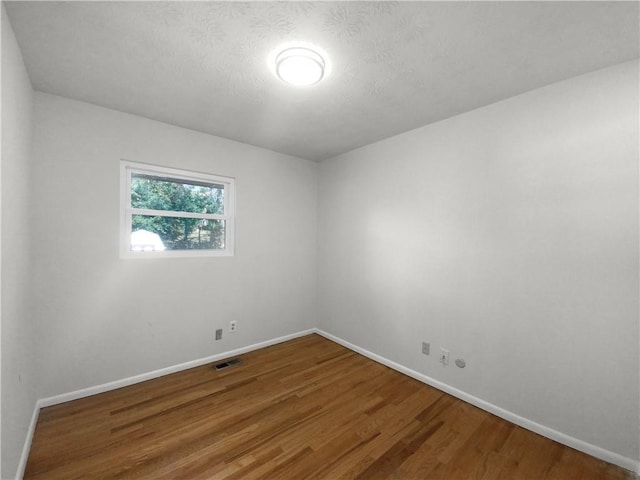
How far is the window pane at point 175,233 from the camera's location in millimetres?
2641

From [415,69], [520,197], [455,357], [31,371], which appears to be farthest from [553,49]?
[31,371]

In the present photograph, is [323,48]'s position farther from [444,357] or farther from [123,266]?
[444,357]

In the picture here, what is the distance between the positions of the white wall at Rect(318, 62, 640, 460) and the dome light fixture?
144 centimetres

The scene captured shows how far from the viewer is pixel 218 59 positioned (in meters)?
1.73

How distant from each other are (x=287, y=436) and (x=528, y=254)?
224 centimetres

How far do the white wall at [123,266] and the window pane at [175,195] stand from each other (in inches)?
7.6

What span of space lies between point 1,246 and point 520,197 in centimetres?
322

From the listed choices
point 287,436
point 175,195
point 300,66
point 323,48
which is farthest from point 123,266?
point 323,48

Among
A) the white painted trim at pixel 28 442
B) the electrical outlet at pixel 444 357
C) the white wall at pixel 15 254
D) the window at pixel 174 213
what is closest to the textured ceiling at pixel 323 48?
the white wall at pixel 15 254

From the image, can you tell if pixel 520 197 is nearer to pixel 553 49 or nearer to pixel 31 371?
pixel 553 49

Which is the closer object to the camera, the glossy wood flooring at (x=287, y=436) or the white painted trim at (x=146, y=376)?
the glossy wood flooring at (x=287, y=436)

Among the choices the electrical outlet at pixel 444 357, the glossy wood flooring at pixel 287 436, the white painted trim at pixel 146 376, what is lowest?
the glossy wood flooring at pixel 287 436

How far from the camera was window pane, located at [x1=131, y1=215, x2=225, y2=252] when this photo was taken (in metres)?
2.64

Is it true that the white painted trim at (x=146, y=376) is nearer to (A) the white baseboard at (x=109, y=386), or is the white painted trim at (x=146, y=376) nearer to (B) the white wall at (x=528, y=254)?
(A) the white baseboard at (x=109, y=386)
